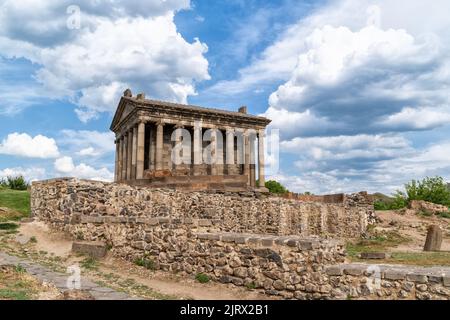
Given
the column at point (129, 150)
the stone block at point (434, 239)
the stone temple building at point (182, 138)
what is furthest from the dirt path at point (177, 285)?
the column at point (129, 150)

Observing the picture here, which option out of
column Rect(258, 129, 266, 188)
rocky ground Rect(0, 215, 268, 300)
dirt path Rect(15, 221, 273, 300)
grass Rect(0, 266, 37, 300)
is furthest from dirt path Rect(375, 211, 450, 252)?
grass Rect(0, 266, 37, 300)

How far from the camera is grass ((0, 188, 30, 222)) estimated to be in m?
15.6

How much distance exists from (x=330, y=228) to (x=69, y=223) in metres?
14.1

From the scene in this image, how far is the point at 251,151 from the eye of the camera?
36906 millimetres

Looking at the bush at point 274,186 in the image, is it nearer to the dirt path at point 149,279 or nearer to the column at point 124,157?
the column at point 124,157

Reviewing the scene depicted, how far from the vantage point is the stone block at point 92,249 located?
9445mm

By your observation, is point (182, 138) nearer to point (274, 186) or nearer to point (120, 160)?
point (120, 160)

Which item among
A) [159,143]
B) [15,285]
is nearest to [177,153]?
[159,143]

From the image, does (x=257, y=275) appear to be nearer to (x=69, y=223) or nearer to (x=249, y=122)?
(x=69, y=223)

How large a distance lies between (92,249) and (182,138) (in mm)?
24349

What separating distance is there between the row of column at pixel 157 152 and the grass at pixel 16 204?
10071mm

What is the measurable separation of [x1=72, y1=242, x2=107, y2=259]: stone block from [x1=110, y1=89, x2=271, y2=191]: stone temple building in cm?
1762

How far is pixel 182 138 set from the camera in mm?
33531
